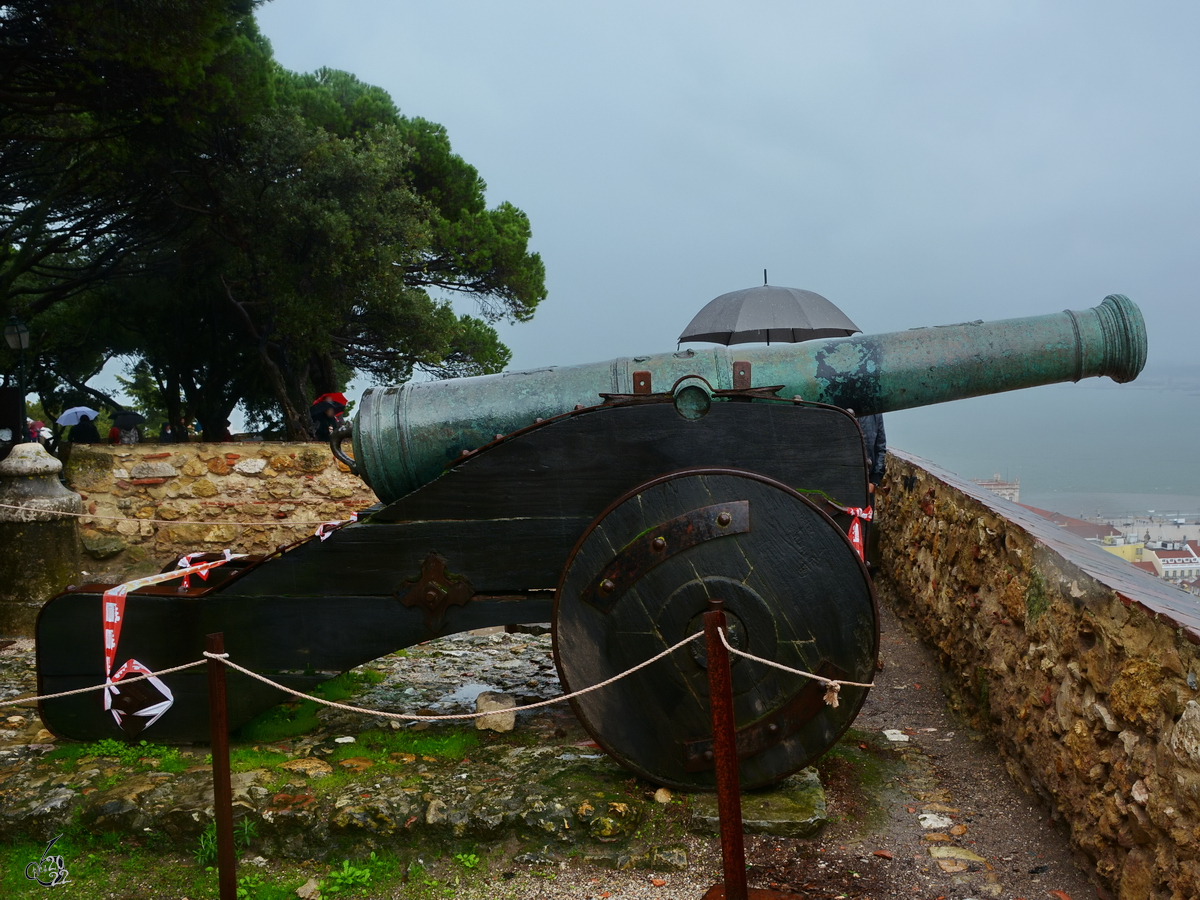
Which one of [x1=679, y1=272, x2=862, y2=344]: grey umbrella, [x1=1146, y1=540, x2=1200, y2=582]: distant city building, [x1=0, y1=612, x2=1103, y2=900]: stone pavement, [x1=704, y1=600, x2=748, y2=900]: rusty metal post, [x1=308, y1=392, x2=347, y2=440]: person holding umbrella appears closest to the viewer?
[x1=704, y1=600, x2=748, y2=900]: rusty metal post

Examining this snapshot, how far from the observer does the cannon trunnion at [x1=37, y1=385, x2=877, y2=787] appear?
293 centimetres

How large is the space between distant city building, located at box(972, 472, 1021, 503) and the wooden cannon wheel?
2.14 m

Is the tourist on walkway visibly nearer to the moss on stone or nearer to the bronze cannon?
the bronze cannon

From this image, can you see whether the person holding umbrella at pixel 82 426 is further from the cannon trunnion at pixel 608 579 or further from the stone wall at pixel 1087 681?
the stone wall at pixel 1087 681

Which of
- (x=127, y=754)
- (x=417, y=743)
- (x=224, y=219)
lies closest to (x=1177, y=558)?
(x=417, y=743)

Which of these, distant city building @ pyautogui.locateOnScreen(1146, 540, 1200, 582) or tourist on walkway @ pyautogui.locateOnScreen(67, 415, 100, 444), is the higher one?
tourist on walkway @ pyautogui.locateOnScreen(67, 415, 100, 444)

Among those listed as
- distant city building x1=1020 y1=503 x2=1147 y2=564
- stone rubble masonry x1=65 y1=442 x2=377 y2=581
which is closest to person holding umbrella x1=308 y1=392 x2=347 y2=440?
stone rubble masonry x1=65 y1=442 x2=377 y2=581

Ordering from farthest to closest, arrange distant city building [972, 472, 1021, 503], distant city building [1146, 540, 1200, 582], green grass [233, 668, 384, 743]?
distant city building [972, 472, 1021, 503] < green grass [233, 668, 384, 743] < distant city building [1146, 540, 1200, 582]

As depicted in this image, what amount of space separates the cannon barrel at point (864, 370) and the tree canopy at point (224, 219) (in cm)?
633

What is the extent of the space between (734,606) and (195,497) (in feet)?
21.2

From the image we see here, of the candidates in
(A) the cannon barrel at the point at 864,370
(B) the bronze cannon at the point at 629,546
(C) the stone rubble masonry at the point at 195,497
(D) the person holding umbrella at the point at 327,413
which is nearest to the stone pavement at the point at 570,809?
(B) the bronze cannon at the point at 629,546

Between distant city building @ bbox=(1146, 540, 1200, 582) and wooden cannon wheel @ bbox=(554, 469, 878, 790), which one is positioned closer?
wooden cannon wheel @ bbox=(554, 469, 878, 790)

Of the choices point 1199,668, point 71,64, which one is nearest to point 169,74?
point 71,64

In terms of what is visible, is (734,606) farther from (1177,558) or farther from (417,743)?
(1177,558)
